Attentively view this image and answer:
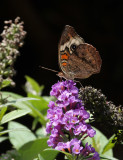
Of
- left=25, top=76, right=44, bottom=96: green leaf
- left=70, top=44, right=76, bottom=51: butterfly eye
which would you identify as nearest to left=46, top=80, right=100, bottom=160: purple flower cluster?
left=70, top=44, right=76, bottom=51: butterfly eye

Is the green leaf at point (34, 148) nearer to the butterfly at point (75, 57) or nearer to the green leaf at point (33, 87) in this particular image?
the butterfly at point (75, 57)

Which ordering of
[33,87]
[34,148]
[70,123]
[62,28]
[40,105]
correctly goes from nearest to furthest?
[70,123] → [34,148] → [40,105] → [33,87] → [62,28]

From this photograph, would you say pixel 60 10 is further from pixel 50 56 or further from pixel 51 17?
pixel 50 56

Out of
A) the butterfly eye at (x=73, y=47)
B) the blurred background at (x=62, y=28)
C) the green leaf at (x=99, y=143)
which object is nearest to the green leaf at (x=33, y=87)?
the green leaf at (x=99, y=143)

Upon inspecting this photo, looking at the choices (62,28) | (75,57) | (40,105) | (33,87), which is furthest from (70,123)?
(62,28)

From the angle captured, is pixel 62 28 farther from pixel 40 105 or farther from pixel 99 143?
pixel 99 143

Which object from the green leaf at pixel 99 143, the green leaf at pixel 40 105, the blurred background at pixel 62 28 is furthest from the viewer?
the blurred background at pixel 62 28

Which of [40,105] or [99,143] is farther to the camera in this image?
[40,105]
